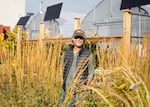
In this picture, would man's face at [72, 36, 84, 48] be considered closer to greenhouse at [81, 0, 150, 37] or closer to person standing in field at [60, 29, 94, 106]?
person standing in field at [60, 29, 94, 106]

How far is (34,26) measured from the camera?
1803cm

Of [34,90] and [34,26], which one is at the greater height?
[34,26]

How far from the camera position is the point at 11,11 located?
19.0m

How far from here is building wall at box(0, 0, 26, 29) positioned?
18.6 m

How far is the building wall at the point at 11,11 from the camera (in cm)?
1860

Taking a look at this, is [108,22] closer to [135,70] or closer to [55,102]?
[55,102]

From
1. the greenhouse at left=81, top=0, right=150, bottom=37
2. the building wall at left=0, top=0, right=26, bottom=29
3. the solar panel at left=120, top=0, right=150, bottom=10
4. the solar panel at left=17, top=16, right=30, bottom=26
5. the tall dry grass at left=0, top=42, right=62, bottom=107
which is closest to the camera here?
the tall dry grass at left=0, top=42, right=62, bottom=107

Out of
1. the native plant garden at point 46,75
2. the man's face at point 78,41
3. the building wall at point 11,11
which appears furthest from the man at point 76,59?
the building wall at point 11,11

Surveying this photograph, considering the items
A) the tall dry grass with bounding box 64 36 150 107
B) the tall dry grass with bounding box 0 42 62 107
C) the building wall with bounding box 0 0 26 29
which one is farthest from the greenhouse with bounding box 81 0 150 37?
the building wall with bounding box 0 0 26 29

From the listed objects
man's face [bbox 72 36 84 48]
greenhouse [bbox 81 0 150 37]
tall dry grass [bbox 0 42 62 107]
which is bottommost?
tall dry grass [bbox 0 42 62 107]

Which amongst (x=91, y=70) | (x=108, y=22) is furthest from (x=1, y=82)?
(x=108, y=22)

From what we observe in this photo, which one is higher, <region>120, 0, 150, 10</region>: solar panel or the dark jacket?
<region>120, 0, 150, 10</region>: solar panel

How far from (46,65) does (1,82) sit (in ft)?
2.20

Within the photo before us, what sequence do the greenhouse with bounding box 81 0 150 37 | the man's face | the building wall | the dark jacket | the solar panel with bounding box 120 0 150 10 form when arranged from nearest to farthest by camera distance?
the dark jacket
the man's face
the solar panel with bounding box 120 0 150 10
the greenhouse with bounding box 81 0 150 37
the building wall
